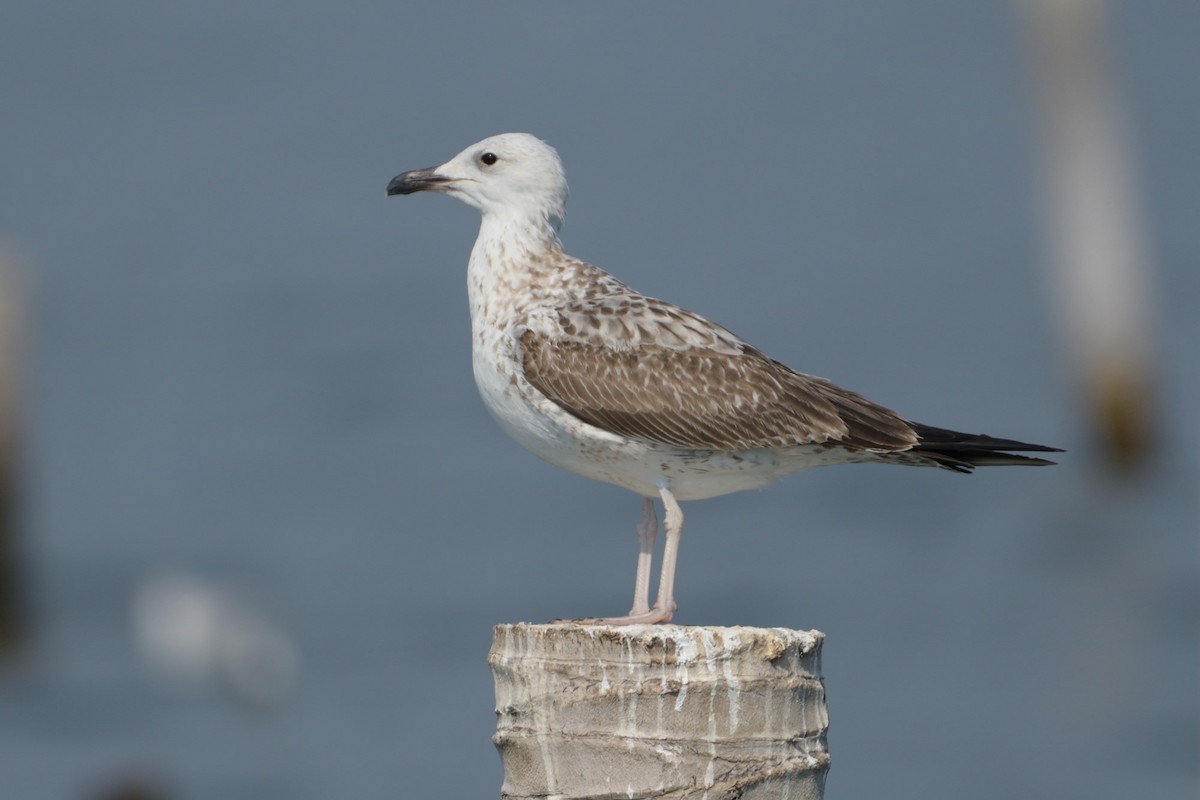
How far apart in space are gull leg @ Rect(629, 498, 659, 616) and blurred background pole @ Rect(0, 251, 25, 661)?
2019cm

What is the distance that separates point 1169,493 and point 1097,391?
83.4 inches

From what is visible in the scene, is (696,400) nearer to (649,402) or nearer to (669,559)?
(649,402)

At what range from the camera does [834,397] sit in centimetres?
938

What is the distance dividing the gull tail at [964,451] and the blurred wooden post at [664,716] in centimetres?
210

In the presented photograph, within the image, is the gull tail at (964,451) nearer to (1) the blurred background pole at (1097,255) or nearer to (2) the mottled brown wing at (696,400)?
(2) the mottled brown wing at (696,400)

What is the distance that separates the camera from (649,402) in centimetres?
909

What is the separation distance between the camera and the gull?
896 centimetres

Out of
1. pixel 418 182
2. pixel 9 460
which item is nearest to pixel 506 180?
pixel 418 182

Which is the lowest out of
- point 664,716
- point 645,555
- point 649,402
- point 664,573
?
point 664,716

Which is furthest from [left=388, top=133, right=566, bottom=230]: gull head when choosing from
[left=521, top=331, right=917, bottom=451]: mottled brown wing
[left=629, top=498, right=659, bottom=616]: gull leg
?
[left=629, top=498, right=659, bottom=616]: gull leg

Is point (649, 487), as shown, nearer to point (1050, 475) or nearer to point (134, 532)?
point (134, 532)

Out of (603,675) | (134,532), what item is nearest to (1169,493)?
(134,532)

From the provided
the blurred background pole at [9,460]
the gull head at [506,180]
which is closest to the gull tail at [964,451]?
the gull head at [506,180]

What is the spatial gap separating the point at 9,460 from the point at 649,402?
2255 centimetres
